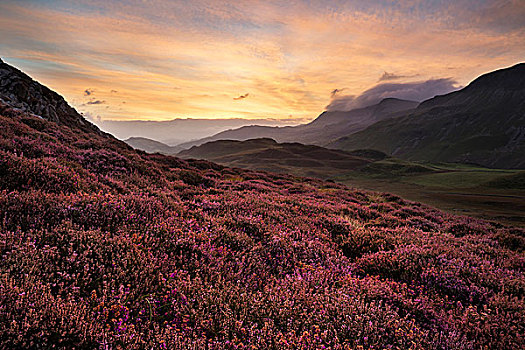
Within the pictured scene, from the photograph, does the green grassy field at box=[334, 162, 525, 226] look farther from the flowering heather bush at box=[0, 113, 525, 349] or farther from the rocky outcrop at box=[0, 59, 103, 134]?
the rocky outcrop at box=[0, 59, 103, 134]

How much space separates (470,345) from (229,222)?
549 cm

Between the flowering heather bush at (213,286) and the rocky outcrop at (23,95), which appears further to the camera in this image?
the rocky outcrop at (23,95)

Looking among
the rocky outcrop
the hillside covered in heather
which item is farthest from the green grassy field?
the rocky outcrop

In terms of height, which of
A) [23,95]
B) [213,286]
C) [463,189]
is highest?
[23,95]

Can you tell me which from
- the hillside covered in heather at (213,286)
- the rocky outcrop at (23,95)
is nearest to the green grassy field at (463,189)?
the hillside covered in heather at (213,286)

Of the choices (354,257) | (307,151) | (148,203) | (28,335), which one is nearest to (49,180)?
(148,203)

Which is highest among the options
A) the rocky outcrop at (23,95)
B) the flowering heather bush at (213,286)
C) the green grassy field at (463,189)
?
the rocky outcrop at (23,95)

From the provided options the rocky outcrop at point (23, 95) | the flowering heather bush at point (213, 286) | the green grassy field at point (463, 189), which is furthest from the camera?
the green grassy field at point (463, 189)

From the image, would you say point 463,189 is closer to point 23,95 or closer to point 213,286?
point 213,286

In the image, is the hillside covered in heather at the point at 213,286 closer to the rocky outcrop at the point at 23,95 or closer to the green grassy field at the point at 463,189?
the green grassy field at the point at 463,189

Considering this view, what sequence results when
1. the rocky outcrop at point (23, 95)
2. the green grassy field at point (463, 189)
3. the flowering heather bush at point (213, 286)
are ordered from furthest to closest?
the green grassy field at point (463, 189)
the rocky outcrop at point (23, 95)
the flowering heather bush at point (213, 286)

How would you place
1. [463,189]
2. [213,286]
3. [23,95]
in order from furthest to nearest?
[463,189] → [23,95] → [213,286]

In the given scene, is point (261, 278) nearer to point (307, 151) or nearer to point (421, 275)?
point (421, 275)

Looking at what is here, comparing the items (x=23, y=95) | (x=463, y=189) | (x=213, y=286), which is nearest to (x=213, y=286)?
(x=213, y=286)
